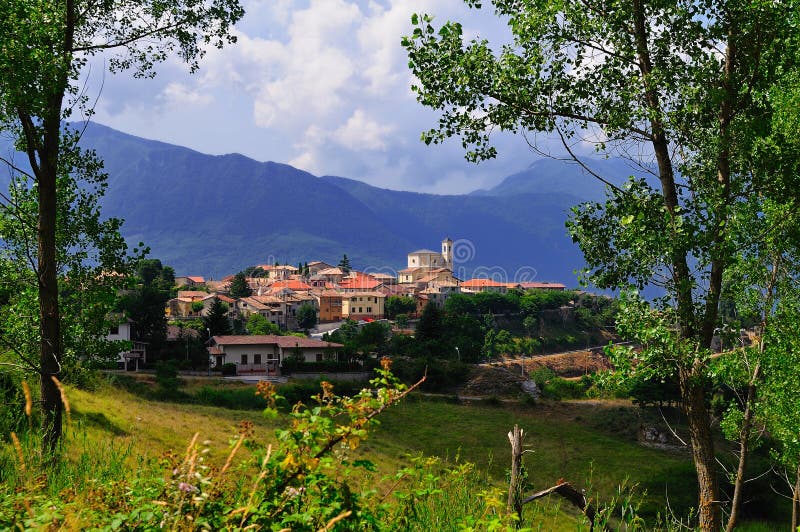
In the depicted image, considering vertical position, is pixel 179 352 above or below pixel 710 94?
below

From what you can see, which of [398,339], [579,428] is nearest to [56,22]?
[579,428]

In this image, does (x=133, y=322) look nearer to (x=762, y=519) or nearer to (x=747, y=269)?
(x=762, y=519)

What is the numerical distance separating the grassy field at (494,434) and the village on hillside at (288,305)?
11400 mm

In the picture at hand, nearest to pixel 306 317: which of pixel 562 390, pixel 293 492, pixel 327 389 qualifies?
pixel 562 390

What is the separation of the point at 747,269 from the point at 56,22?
40.6ft

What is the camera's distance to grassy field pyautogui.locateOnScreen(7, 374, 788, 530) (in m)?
20.7

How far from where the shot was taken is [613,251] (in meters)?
8.70

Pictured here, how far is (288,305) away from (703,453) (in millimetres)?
104920

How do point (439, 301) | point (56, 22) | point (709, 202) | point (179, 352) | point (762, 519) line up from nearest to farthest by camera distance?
point (709, 202)
point (56, 22)
point (762, 519)
point (179, 352)
point (439, 301)

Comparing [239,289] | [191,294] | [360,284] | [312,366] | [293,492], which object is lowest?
[312,366]

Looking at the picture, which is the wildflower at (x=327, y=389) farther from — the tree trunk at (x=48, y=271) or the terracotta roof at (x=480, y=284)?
the terracotta roof at (x=480, y=284)

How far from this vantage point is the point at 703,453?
8.00 metres

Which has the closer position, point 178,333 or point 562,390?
point 562,390

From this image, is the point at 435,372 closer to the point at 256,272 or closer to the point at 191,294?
the point at 191,294
